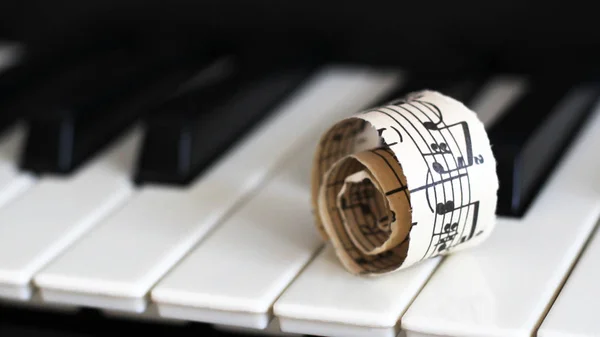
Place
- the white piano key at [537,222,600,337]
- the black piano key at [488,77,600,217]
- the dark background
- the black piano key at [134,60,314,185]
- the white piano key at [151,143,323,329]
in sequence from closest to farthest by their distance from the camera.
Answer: the white piano key at [537,222,600,337] → the white piano key at [151,143,323,329] → the black piano key at [488,77,600,217] → the black piano key at [134,60,314,185] → the dark background

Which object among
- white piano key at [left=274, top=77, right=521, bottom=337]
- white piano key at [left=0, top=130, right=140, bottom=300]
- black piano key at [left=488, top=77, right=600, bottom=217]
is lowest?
white piano key at [left=0, top=130, right=140, bottom=300]

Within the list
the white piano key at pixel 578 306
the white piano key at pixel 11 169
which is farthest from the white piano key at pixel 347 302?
the white piano key at pixel 11 169

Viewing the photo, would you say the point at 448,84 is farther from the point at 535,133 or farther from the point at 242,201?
the point at 242,201

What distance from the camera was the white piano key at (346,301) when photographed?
81 cm

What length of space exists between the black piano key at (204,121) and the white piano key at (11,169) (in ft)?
0.46

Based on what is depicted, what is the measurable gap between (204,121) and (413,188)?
0.39 metres

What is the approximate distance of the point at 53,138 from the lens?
1172 millimetres

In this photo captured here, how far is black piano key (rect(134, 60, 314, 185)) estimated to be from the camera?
3.62 ft

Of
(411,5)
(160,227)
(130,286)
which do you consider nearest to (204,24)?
(411,5)

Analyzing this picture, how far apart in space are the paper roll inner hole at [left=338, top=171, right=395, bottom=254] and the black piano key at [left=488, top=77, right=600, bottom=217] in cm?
11

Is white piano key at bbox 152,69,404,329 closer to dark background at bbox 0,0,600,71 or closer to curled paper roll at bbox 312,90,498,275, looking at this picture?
curled paper roll at bbox 312,90,498,275

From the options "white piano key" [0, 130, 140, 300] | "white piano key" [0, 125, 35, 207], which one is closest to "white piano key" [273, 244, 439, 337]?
"white piano key" [0, 130, 140, 300]

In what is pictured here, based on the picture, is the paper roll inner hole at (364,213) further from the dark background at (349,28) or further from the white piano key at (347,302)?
the dark background at (349,28)

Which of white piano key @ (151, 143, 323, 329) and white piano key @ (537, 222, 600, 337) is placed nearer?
white piano key @ (537, 222, 600, 337)
